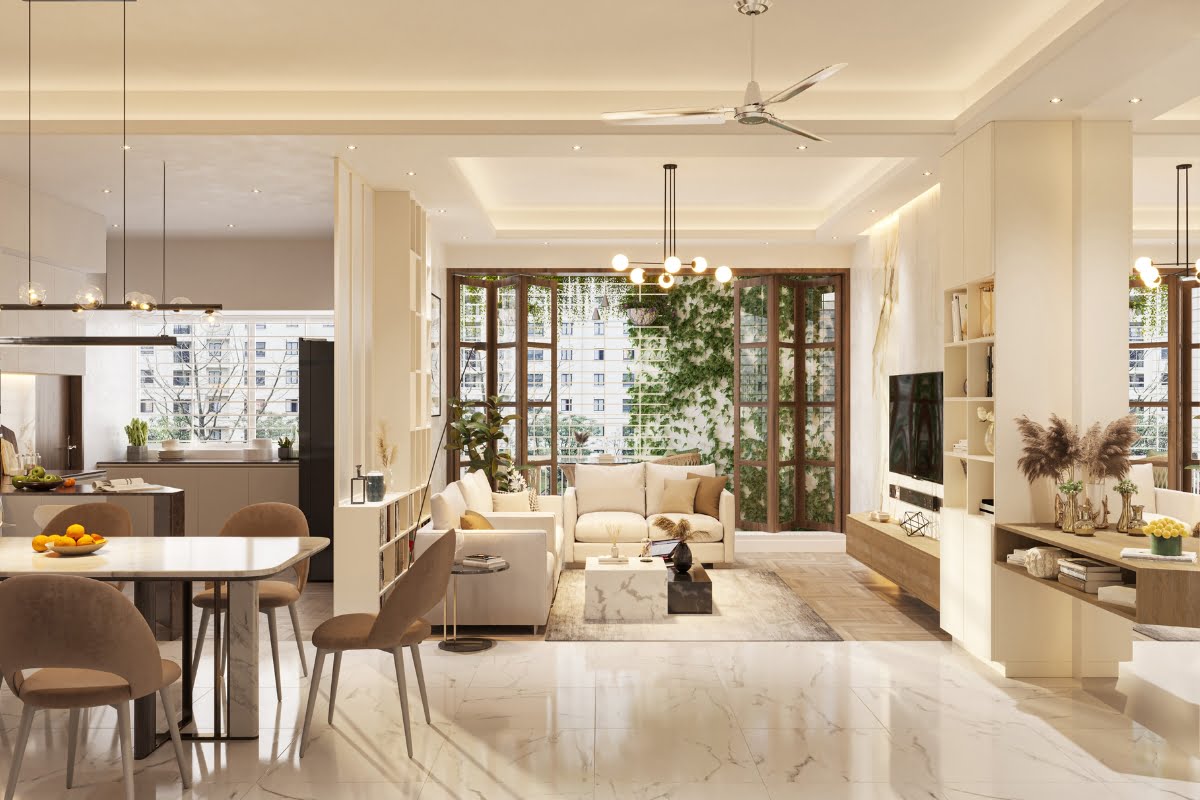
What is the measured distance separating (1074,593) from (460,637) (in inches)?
137

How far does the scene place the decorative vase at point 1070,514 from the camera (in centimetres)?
479

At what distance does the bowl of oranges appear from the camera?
3.99 meters

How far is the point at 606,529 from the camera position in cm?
834

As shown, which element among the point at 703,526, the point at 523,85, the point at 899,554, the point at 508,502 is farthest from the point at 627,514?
the point at 523,85

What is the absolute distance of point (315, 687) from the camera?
3930 millimetres

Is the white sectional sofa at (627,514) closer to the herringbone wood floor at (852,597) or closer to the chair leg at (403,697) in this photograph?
the herringbone wood floor at (852,597)

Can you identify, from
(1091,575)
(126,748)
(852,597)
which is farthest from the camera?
(852,597)

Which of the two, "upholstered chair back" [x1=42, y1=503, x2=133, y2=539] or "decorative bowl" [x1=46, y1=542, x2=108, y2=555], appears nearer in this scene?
"decorative bowl" [x1=46, y1=542, x2=108, y2=555]

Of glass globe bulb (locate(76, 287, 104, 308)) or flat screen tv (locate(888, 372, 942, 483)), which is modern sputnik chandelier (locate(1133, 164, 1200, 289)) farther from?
glass globe bulb (locate(76, 287, 104, 308))

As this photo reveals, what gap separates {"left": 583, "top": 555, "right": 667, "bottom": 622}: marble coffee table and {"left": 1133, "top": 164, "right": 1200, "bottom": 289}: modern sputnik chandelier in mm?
3959

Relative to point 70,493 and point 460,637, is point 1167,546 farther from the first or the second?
point 70,493

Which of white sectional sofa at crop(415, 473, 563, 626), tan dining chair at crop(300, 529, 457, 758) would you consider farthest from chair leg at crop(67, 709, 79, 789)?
white sectional sofa at crop(415, 473, 563, 626)

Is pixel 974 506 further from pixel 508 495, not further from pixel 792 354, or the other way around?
pixel 792 354

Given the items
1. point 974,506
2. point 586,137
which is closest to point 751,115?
point 586,137
